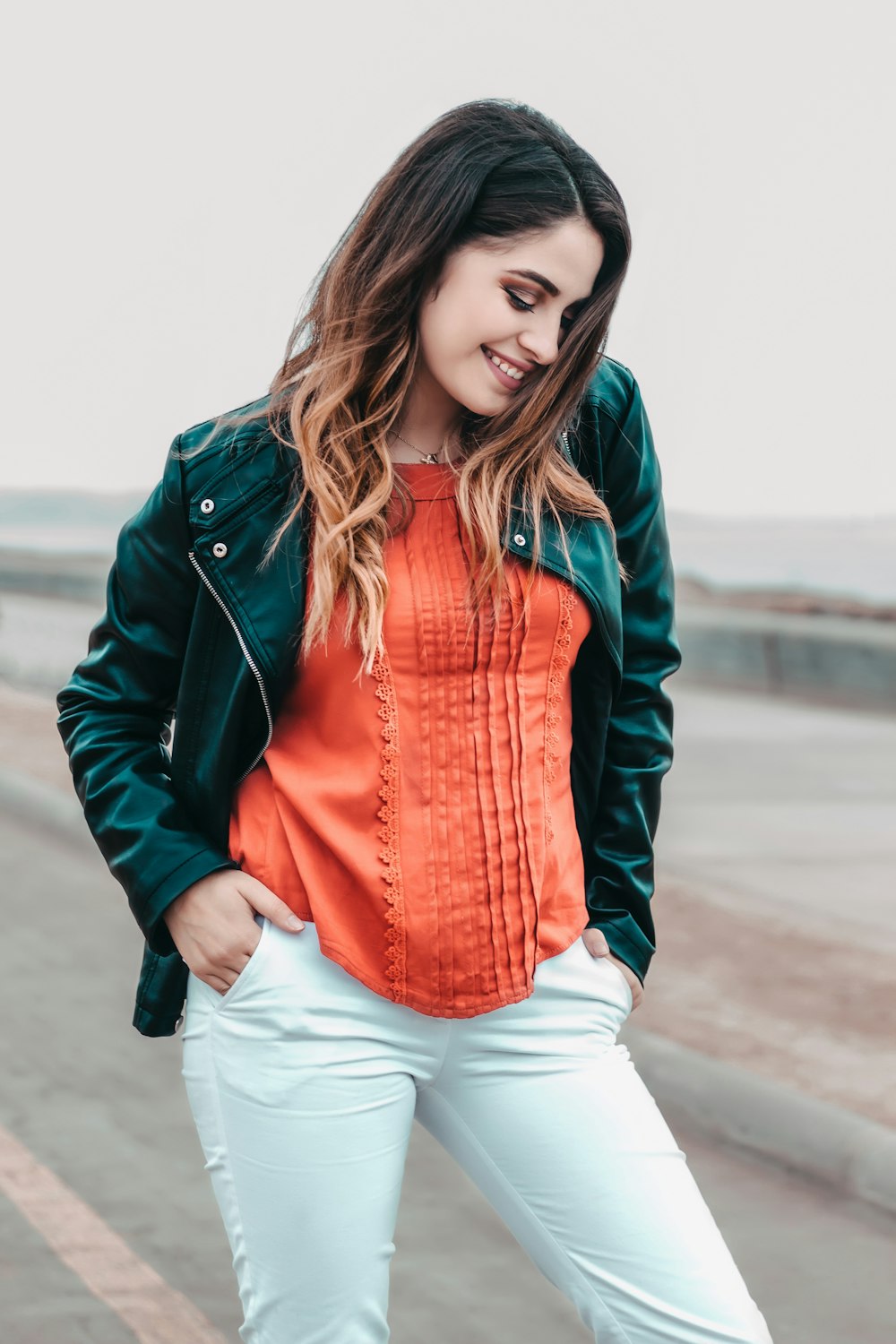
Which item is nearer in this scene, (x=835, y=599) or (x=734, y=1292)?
(x=734, y=1292)

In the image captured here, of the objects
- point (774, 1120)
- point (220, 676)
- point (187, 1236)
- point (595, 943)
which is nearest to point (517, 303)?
point (220, 676)

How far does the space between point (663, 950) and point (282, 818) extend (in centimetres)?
390

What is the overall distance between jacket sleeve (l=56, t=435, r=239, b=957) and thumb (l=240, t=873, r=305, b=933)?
2.0 inches

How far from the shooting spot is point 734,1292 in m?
1.83

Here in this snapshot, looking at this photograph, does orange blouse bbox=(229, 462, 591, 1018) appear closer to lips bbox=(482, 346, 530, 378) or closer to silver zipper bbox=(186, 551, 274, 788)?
silver zipper bbox=(186, 551, 274, 788)

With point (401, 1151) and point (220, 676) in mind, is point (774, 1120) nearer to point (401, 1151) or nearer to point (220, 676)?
point (401, 1151)

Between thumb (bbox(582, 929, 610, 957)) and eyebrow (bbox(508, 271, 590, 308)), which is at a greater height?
eyebrow (bbox(508, 271, 590, 308))

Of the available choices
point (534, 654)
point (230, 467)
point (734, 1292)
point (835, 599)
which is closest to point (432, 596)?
point (534, 654)

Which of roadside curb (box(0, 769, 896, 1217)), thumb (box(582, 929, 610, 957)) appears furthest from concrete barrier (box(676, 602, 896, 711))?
thumb (box(582, 929, 610, 957))

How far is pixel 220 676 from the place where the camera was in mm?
2016

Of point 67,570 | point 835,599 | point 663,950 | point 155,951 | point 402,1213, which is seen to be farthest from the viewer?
point 67,570

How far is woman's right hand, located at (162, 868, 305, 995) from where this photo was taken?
1939 mm

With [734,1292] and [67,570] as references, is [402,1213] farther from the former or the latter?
[67,570]

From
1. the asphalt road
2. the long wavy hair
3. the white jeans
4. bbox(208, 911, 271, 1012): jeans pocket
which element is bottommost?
the asphalt road
